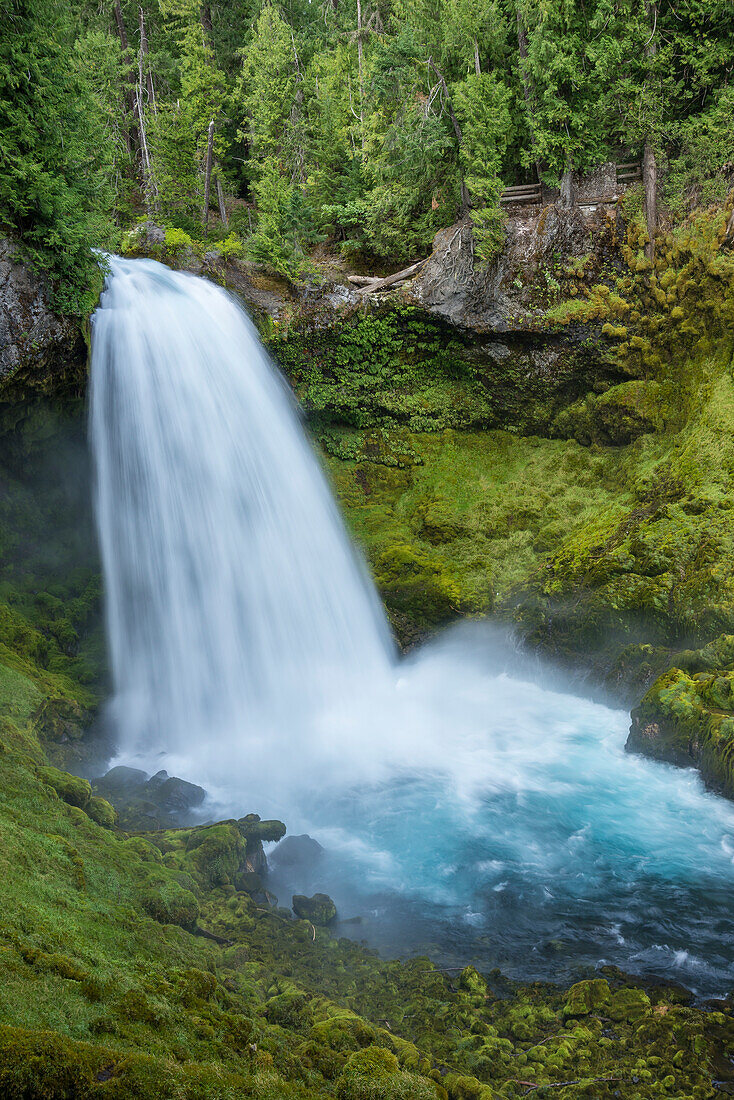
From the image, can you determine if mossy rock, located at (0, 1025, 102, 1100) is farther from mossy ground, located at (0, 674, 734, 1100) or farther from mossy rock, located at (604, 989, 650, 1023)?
mossy rock, located at (604, 989, 650, 1023)

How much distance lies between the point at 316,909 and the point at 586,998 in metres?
2.80

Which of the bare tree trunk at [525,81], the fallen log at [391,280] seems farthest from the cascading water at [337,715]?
the bare tree trunk at [525,81]

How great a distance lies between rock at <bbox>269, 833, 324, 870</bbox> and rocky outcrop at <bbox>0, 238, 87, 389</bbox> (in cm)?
834

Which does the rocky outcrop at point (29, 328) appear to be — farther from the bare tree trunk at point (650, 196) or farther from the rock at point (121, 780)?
the bare tree trunk at point (650, 196)

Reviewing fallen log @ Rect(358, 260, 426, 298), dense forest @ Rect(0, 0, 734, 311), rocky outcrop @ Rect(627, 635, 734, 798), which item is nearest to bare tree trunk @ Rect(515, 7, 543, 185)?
dense forest @ Rect(0, 0, 734, 311)

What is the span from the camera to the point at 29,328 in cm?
1012

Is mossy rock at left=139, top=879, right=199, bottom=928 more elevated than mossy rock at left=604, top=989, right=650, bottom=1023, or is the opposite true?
mossy rock at left=604, top=989, right=650, bottom=1023

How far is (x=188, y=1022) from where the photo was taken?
3.54m

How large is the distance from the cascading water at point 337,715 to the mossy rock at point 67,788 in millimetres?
2472

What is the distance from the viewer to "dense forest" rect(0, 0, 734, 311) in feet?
33.0

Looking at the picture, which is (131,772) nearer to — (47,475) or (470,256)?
(47,475)

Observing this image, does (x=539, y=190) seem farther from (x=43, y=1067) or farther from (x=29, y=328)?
(x=43, y=1067)

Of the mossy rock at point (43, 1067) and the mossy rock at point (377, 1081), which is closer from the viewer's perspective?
the mossy rock at point (43, 1067)

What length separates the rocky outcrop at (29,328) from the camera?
9844 millimetres
